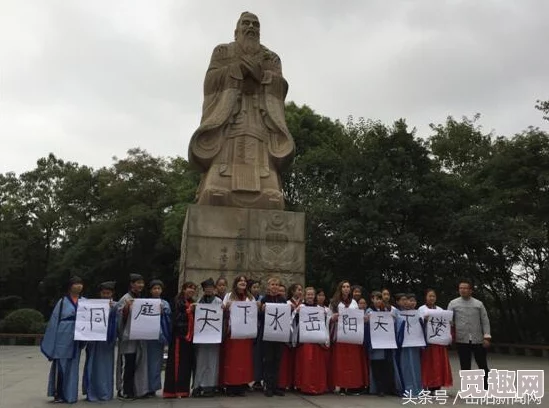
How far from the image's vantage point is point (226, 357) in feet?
22.2

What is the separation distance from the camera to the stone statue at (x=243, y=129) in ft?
34.4

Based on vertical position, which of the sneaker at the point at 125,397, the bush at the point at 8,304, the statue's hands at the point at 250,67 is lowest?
the sneaker at the point at 125,397

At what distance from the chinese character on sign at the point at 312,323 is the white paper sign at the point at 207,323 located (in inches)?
43.0

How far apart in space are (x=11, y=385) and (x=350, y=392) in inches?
188

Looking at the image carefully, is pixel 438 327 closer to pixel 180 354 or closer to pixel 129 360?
pixel 180 354

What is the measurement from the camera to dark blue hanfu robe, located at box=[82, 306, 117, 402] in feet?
A: 21.0

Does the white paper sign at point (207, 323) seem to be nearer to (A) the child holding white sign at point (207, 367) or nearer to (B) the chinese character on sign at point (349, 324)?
(A) the child holding white sign at point (207, 367)

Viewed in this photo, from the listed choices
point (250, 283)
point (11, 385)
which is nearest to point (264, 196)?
point (250, 283)

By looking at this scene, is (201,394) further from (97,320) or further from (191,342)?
(97,320)

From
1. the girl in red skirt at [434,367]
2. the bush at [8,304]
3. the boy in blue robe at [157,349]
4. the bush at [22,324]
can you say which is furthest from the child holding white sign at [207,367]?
the bush at [8,304]

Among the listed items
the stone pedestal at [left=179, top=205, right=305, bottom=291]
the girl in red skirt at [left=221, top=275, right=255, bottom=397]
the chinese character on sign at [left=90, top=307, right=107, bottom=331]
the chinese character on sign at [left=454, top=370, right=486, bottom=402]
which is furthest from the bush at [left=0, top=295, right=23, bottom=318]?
the chinese character on sign at [left=454, top=370, right=486, bottom=402]

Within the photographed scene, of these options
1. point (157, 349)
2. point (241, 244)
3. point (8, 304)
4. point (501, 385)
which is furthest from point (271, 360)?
point (8, 304)

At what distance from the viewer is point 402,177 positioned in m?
18.6

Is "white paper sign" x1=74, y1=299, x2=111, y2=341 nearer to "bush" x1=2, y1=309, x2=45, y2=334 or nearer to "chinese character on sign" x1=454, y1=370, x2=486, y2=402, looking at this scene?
"chinese character on sign" x1=454, y1=370, x2=486, y2=402
